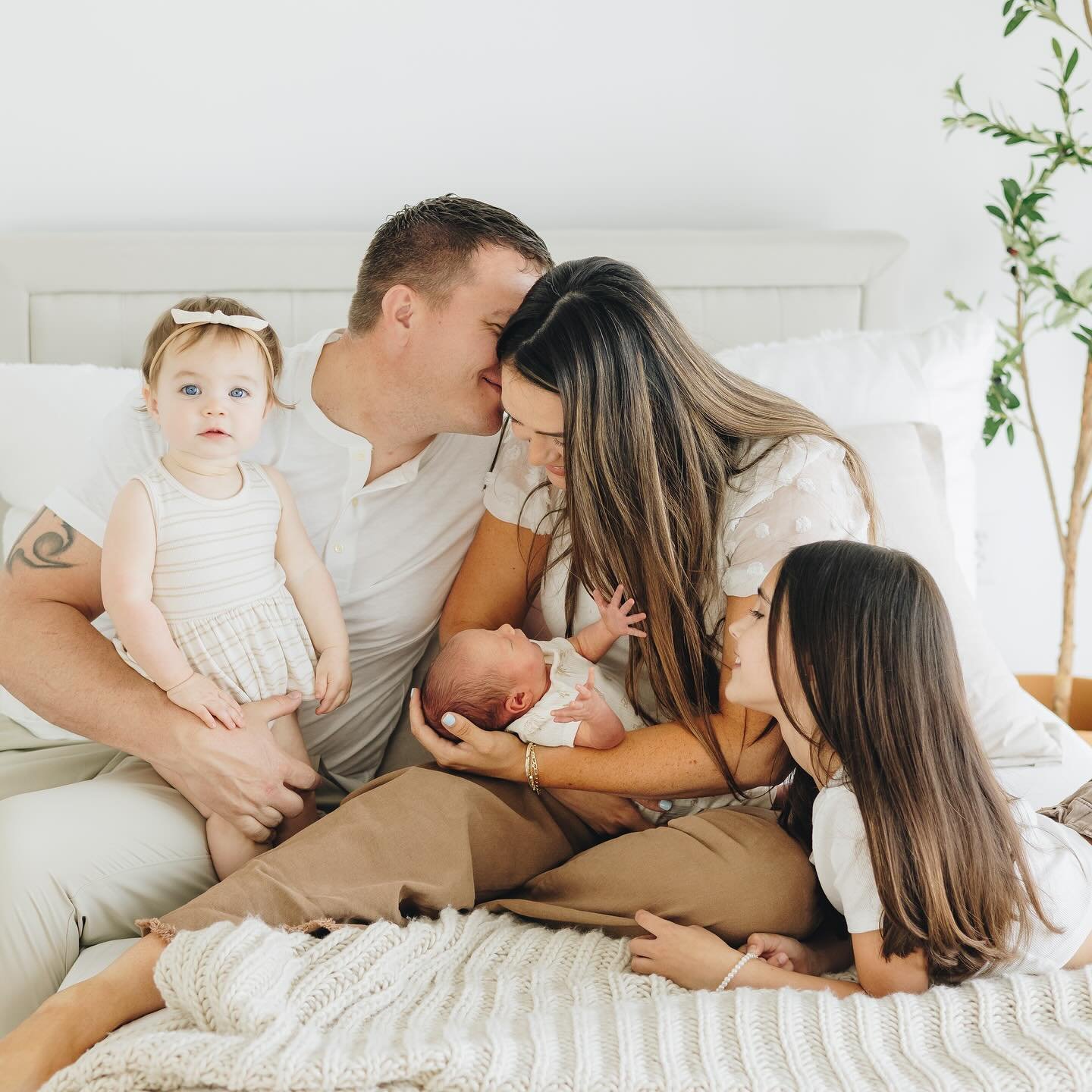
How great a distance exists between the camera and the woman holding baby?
4.35ft

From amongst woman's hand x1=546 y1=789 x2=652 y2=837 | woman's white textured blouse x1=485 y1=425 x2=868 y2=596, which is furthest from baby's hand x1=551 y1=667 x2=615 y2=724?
woman's white textured blouse x1=485 y1=425 x2=868 y2=596

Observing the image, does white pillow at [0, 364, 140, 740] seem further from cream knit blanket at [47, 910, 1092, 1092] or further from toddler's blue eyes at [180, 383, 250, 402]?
cream knit blanket at [47, 910, 1092, 1092]

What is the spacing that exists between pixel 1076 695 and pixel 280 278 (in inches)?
74.9

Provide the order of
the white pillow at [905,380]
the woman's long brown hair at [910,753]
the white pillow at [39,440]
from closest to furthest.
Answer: the woman's long brown hair at [910,753], the white pillow at [39,440], the white pillow at [905,380]

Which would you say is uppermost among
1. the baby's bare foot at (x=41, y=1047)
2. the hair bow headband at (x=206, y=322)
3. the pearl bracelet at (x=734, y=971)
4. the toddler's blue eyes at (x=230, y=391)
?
the hair bow headband at (x=206, y=322)

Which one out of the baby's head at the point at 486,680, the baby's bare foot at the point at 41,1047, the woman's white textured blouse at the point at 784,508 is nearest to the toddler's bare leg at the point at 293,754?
the baby's head at the point at 486,680

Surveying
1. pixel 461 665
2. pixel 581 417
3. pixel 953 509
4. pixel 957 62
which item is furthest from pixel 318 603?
pixel 957 62

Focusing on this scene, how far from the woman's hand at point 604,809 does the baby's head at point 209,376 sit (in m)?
0.67

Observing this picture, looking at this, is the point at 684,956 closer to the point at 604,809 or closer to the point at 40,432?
the point at 604,809

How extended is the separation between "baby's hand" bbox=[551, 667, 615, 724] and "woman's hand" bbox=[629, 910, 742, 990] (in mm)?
309

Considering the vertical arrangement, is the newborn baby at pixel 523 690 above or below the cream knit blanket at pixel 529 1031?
above

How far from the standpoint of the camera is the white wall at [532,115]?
2.14 m

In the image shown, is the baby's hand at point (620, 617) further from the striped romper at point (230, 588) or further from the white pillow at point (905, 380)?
the white pillow at point (905, 380)

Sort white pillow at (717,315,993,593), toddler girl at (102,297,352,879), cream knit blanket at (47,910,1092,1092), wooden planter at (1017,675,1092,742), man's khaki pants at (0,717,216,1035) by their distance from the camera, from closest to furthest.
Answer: cream knit blanket at (47,910,1092,1092) < man's khaki pants at (0,717,216,1035) < toddler girl at (102,297,352,879) < white pillow at (717,315,993,593) < wooden planter at (1017,675,1092,742)
